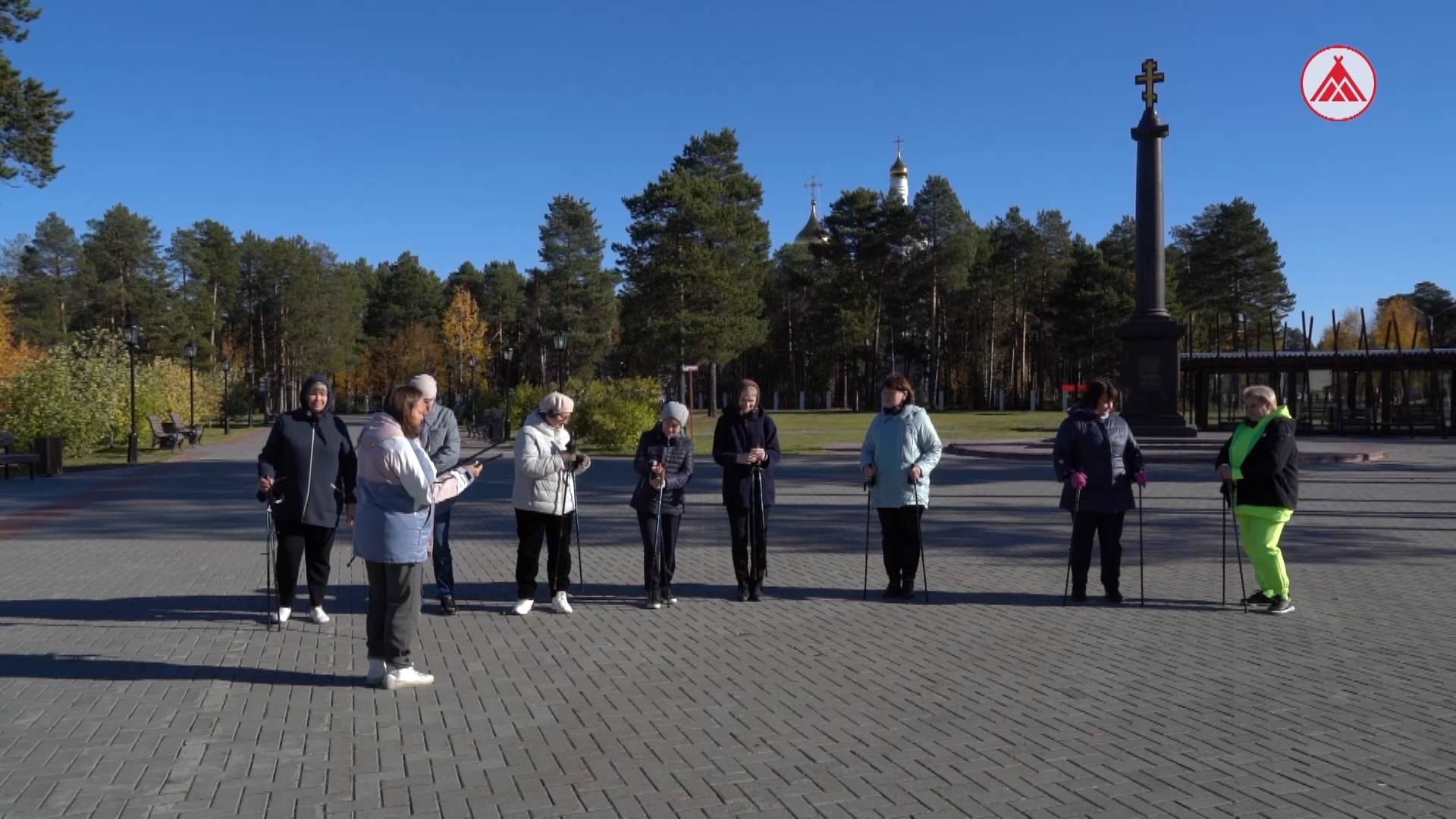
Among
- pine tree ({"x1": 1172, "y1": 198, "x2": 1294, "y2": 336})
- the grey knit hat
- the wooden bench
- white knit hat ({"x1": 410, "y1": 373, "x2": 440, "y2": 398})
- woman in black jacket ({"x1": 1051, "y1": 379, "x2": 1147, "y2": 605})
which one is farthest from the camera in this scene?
pine tree ({"x1": 1172, "y1": 198, "x2": 1294, "y2": 336})

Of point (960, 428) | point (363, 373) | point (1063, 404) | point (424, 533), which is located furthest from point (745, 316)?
point (424, 533)

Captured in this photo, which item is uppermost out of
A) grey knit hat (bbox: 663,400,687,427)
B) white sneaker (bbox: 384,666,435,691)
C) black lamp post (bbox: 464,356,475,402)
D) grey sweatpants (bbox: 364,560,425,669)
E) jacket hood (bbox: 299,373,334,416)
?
black lamp post (bbox: 464,356,475,402)

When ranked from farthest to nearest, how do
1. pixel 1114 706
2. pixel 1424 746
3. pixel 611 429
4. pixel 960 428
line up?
pixel 960 428 < pixel 611 429 < pixel 1114 706 < pixel 1424 746

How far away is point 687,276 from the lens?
55719 mm

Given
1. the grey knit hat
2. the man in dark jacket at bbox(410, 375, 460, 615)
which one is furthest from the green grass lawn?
the man in dark jacket at bbox(410, 375, 460, 615)

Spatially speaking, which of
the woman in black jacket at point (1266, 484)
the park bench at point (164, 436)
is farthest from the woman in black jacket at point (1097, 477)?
the park bench at point (164, 436)

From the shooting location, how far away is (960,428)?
44.1 meters

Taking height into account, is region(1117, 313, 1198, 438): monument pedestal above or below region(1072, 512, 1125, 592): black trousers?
above

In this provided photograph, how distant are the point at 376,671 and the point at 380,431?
1368mm

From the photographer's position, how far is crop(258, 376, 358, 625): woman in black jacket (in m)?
7.82

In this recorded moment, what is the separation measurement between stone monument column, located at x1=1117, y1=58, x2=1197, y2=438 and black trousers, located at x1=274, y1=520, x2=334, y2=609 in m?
23.7

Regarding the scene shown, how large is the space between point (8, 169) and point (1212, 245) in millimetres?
63541

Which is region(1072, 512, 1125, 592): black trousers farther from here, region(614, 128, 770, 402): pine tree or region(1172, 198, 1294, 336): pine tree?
region(1172, 198, 1294, 336): pine tree

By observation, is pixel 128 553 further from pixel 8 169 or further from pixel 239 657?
pixel 8 169
